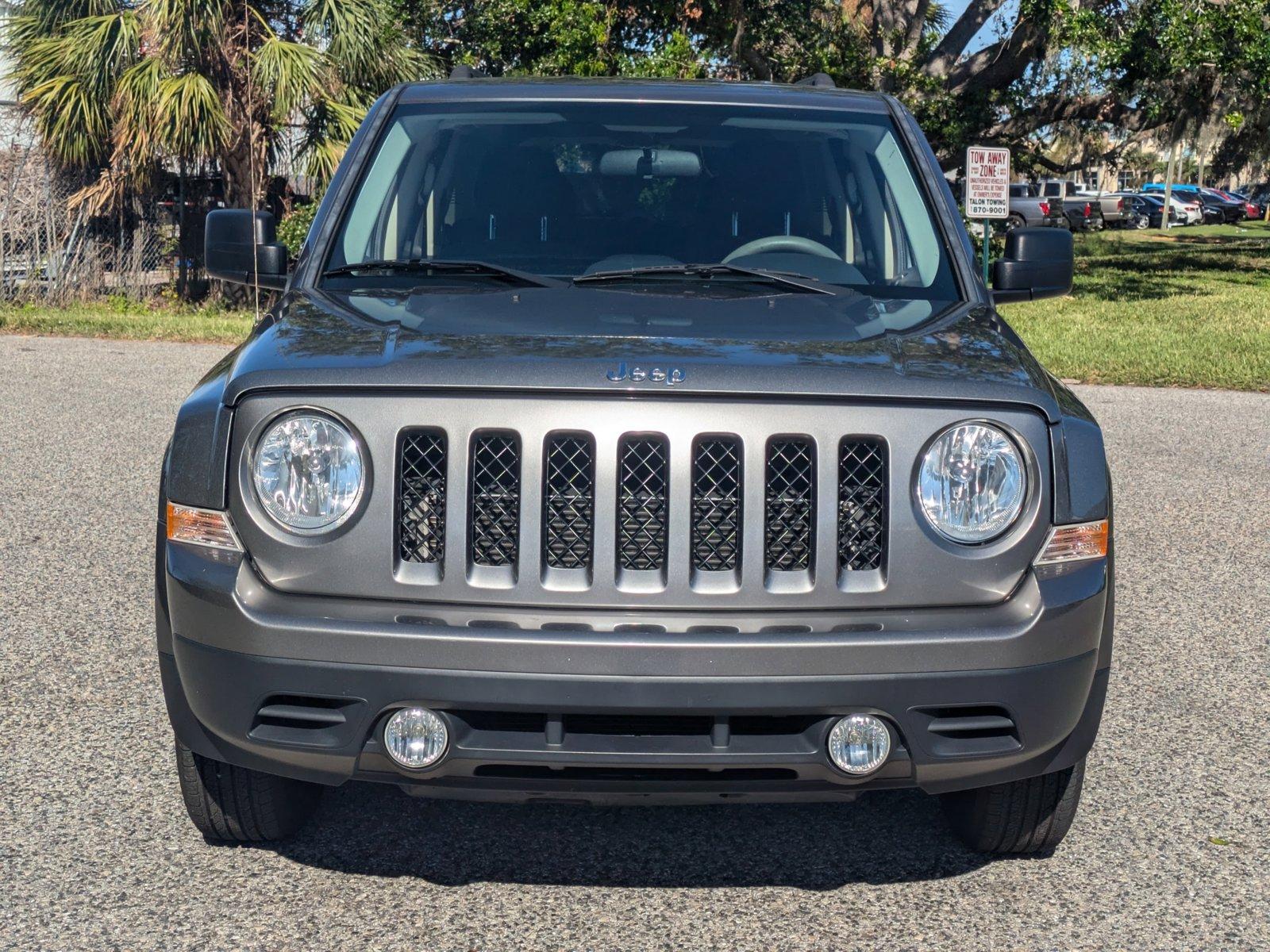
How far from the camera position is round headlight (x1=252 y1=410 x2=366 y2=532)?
289 cm

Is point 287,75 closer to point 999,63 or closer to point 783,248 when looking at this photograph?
point 999,63

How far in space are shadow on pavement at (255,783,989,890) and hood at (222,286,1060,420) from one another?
116cm

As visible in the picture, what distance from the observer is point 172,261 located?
19.0 m

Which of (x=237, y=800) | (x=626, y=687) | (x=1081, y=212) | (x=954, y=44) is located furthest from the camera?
(x=1081, y=212)

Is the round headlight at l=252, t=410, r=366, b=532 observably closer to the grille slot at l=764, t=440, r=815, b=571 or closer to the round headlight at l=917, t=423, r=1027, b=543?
the grille slot at l=764, t=440, r=815, b=571

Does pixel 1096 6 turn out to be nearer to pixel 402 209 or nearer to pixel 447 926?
pixel 402 209

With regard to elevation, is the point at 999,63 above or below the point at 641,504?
above

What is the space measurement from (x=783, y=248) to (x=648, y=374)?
4.57ft

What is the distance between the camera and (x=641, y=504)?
288 centimetres

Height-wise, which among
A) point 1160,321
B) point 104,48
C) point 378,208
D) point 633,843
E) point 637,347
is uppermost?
point 104,48

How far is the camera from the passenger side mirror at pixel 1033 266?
14.0ft

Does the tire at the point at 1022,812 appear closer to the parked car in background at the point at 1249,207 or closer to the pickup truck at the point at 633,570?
the pickup truck at the point at 633,570

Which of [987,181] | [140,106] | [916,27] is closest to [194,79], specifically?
[140,106]

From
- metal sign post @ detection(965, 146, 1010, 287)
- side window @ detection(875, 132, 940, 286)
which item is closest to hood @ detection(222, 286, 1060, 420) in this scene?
side window @ detection(875, 132, 940, 286)
